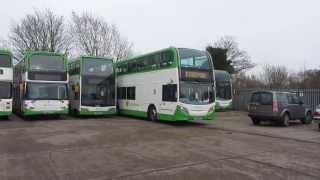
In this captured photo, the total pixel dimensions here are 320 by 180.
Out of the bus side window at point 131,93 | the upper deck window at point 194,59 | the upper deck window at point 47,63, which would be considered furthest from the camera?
the bus side window at point 131,93

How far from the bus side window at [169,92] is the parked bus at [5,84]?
8618mm

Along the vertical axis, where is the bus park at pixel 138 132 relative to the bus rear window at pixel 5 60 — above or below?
below

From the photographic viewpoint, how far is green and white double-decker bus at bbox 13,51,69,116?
20.9 meters

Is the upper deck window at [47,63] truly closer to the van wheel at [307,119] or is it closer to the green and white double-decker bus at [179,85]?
the green and white double-decker bus at [179,85]

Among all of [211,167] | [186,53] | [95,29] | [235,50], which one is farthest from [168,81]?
[235,50]

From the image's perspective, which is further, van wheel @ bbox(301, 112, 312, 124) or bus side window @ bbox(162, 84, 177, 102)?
van wheel @ bbox(301, 112, 312, 124)

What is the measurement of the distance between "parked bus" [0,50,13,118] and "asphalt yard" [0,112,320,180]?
5.76 m

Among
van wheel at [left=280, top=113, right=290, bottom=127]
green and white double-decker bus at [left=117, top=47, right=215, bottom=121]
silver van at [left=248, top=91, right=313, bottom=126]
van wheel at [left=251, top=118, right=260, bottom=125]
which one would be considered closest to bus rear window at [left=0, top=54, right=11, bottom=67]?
green and white double-decker bus at [left=117, top=47, right=215, bottom=121]

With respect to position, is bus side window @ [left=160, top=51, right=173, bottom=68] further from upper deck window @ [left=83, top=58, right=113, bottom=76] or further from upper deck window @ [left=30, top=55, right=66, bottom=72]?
upper deck window @ [left=30, top=55, right=66, bottom=72]

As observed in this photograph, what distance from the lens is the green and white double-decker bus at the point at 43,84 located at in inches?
822

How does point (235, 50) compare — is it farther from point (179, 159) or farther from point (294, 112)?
point (179, 159)

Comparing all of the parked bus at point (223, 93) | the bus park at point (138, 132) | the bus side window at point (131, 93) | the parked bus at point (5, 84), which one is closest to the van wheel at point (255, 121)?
the bus park at point (138, 132)

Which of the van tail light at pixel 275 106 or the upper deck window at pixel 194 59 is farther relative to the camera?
the van tail light at pixel 275 106

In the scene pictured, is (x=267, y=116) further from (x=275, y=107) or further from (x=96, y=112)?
(x=96, y=112)
